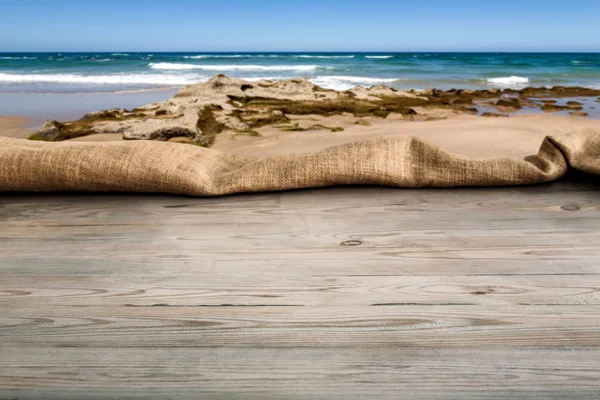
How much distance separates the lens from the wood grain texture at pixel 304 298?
605 mm

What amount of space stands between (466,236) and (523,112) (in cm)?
517

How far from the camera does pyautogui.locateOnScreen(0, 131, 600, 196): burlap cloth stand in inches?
47.4

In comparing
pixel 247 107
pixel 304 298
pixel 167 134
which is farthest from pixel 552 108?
pixel 304 298

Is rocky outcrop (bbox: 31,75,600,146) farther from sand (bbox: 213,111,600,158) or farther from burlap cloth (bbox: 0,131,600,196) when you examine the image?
burlap cloth (bbox: 0,131,600,196)

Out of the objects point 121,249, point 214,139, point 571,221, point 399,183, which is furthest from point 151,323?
point 214,139

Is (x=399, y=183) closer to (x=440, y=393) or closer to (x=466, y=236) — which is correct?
(x=466, y=236)

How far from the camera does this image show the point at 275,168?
1.24m

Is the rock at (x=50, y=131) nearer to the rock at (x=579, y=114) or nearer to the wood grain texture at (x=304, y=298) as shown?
the wood grain texture at (x=304, y=298)

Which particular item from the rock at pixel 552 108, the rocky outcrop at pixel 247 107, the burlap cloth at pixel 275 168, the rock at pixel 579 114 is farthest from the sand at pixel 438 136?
the burlap cloth at pixel 275 168

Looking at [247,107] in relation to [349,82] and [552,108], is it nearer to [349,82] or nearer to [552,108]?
[552,108]

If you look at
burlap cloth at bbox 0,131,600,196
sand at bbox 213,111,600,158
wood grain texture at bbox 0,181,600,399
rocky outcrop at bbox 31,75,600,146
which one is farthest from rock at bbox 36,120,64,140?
wood grain texture at bbox 0,181,600,399

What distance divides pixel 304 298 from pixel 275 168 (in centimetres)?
53

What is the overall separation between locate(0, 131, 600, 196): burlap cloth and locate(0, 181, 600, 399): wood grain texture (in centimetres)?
6

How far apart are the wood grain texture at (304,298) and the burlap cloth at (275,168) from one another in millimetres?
62
